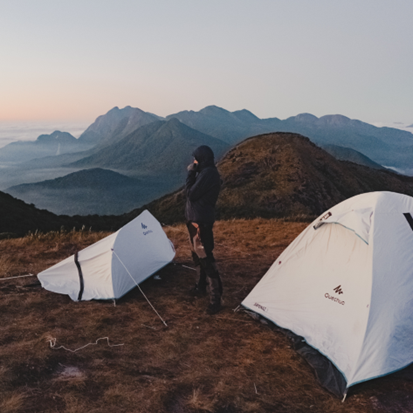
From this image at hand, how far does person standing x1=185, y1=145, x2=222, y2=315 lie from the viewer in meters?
6.64

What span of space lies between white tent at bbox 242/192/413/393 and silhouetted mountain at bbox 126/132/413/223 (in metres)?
35.4

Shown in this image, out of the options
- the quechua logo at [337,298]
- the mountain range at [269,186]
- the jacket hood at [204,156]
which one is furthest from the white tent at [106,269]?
the mountain range at [269,186]

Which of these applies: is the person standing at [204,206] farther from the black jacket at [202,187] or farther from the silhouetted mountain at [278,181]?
the silhouetted mountain at [278,181]

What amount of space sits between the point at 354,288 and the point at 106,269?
4.73 meters

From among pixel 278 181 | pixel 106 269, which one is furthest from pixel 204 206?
pixel 278 181

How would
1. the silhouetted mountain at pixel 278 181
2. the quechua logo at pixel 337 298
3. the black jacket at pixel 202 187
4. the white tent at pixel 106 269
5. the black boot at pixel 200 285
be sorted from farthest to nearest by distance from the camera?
the silhouetted mountain at pixel 278 181 → the black boot at pixel 200 285 → the white tent at pixel 106 269 → the black jacket at pixel 202 187 → the quechua logo at pixel 337 298

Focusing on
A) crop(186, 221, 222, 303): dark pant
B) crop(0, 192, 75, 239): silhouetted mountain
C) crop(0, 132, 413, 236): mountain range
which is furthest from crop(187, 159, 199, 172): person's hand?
crop(0, 132, 413, 236): mountain range

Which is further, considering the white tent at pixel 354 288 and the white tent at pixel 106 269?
the white tent at pixel 106 269

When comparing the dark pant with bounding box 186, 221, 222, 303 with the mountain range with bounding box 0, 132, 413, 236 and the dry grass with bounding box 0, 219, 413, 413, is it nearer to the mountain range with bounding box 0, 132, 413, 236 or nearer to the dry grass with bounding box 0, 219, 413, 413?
the dry grass with bounding box 0, 219, 413, 413

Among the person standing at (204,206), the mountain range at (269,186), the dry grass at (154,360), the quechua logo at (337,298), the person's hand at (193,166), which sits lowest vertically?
the mountain range at (269,186)

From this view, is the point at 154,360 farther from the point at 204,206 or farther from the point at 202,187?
the point at 202,187

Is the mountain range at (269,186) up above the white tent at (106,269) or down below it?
below

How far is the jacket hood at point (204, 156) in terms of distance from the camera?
6691 mm

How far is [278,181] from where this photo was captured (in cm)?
5138
